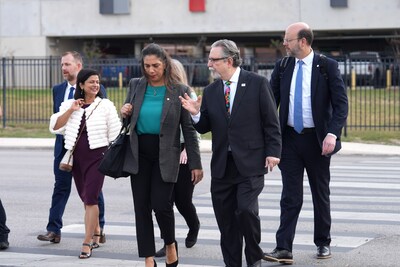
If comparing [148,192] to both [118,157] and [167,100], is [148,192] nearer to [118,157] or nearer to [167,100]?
[118,157]

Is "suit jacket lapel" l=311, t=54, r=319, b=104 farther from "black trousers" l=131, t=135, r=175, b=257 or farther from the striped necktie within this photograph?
"black trousers" l=131, t=135, r=175, b=257

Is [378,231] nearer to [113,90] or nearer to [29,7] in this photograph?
[113,90]

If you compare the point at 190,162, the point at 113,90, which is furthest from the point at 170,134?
the point at 113,90

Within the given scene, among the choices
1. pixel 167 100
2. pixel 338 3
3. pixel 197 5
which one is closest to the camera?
pixel 167 100

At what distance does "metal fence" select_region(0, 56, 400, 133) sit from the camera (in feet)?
84.5

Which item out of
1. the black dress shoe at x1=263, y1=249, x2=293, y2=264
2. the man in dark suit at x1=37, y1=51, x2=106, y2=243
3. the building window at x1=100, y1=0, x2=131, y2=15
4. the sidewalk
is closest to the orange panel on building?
the building window at x1=100, y1=0, x2=131, y2=15

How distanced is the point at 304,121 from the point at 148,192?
1579 millimetres

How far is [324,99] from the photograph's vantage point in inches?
343

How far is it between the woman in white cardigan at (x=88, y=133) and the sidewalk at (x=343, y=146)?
12312 millimetres

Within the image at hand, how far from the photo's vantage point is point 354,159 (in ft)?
65.8

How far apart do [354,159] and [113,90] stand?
11926mm

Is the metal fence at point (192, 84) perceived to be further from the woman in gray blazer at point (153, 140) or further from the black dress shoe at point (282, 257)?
the woman in gray blazer at point (153, 140)

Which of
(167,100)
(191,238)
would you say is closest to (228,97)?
(167,100)

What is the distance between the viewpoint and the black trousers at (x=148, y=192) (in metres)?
8.10
